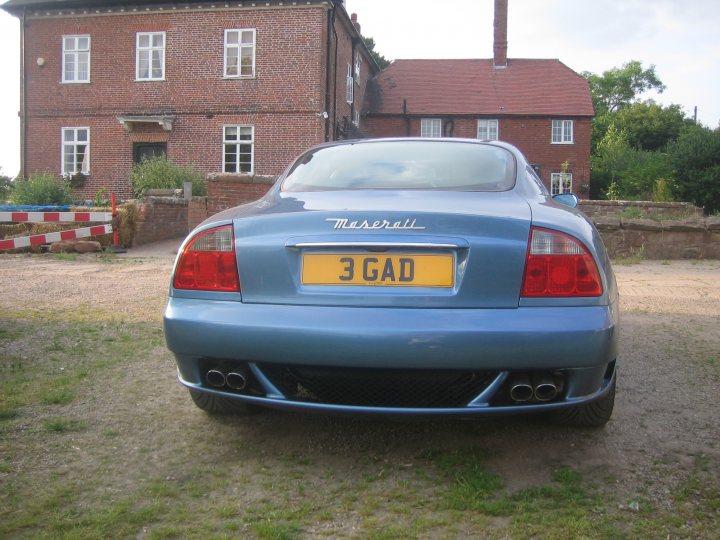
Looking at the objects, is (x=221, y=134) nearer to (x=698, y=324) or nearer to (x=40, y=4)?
(x=40, y=4)

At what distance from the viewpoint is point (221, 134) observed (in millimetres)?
24406

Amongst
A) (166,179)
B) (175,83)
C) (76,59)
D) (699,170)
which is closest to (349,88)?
(175,83)

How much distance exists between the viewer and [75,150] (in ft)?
83.9

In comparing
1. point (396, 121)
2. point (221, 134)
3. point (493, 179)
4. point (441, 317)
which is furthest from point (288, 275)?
point (396, 121)

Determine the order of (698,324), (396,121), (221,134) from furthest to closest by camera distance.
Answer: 1. (396,121)
2. (221,134)
3. (698,324)

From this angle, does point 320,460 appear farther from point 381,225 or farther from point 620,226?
point 620,226

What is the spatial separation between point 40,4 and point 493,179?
2650 cm

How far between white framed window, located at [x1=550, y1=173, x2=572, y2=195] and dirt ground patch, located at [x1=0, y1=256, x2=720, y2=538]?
106ft

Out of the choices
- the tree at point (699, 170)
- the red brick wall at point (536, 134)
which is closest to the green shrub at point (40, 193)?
the tree at point (699, 170)

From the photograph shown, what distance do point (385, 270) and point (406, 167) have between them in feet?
3.48

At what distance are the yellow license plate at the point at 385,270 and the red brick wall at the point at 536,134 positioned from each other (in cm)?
3395

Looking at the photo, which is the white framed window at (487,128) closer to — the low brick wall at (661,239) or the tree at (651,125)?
the tree at (651,125)

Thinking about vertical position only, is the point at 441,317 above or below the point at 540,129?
below

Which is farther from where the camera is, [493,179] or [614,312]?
[493,179]
